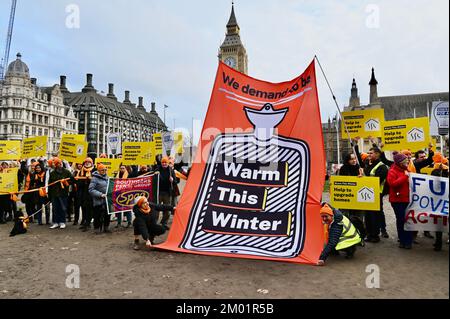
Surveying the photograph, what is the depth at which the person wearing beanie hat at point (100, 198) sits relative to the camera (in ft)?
28.9

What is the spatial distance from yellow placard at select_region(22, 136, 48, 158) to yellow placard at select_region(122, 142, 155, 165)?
9.39 feet

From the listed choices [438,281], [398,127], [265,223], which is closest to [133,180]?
[265,223]

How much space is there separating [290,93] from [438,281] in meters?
5.27

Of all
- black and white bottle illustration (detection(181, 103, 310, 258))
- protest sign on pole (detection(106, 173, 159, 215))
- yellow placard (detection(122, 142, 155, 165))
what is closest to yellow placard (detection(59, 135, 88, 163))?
yellow placard (detection(122, 142, 155, 165))

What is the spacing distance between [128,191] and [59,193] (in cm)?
231

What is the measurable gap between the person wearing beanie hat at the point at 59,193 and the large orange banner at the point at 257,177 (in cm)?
517

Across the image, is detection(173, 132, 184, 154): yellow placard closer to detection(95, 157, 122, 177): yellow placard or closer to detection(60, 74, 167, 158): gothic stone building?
detection(95, 157, 122, 177): yellow placard

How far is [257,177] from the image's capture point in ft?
20.3

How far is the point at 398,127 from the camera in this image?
28.5 feet

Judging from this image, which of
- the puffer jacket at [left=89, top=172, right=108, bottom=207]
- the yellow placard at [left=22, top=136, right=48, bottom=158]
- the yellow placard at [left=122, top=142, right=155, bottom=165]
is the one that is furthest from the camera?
the yellow placard at [left=122, top=142, right=155, bottom=165]

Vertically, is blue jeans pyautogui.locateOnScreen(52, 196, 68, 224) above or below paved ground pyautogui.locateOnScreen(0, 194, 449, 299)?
above

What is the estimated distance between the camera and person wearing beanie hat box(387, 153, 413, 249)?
6.29 m

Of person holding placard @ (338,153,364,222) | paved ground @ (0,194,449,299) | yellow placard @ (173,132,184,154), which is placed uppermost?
yellow placard @ (173,132,184,154)
